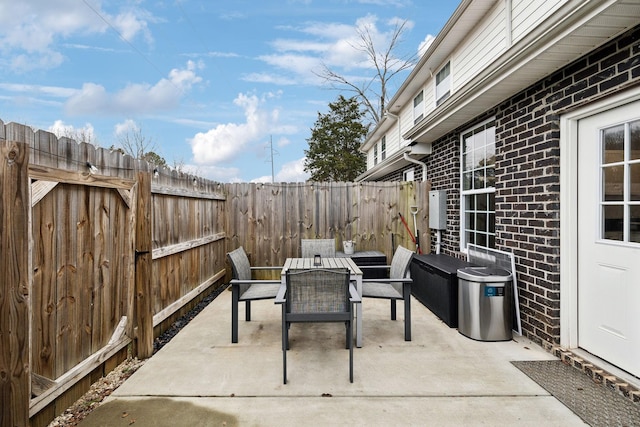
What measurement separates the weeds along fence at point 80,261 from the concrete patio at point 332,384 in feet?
1.15

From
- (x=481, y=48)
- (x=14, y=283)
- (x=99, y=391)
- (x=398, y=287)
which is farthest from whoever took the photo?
(x=481, y=48)

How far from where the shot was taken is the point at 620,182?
2.74 meters

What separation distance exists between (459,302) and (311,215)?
3.36m

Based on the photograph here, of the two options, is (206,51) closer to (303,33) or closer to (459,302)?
(303,33)

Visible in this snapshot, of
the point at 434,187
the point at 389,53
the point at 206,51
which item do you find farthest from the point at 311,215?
the point at 389,53

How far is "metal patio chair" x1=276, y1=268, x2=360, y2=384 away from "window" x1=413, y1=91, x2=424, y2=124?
22.5ft

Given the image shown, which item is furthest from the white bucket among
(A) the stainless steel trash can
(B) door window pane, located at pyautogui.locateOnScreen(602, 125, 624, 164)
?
(B) door window pane, located at pyautogui.locateOnScreen(602, 125, 624, 164)

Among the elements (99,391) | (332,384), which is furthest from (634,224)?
(99,391)

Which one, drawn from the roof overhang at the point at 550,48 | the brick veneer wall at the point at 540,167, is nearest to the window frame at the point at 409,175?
the roof overhang at the point at 550,48

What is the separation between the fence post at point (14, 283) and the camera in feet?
6.03

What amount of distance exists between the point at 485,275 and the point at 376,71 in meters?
15.8

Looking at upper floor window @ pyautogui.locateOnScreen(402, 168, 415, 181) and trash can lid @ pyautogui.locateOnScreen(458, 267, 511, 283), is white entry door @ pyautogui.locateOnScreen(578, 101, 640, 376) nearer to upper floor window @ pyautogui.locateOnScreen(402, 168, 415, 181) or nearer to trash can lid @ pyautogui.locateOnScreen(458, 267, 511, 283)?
trash can lid @ pyautogui.locateOnScreen(458, 267, 511, 283)

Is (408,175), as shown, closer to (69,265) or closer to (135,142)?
(69,265)

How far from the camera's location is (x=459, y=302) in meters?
3.90
